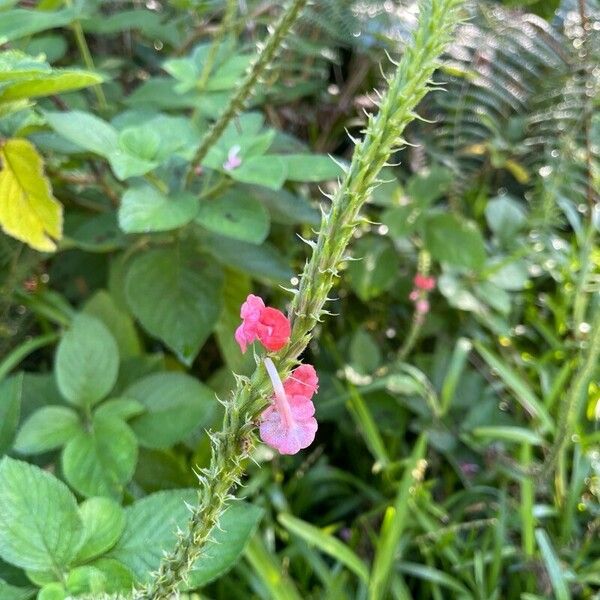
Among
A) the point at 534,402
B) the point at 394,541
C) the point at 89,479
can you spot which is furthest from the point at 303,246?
the point at 89,479

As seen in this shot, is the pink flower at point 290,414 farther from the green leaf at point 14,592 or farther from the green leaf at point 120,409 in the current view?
the green leaf at point 120,409

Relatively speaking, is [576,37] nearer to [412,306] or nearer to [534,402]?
[412,306]

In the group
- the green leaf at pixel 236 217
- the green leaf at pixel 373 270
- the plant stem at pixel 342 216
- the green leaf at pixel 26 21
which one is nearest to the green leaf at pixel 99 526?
the plant stem at pixel 342 216

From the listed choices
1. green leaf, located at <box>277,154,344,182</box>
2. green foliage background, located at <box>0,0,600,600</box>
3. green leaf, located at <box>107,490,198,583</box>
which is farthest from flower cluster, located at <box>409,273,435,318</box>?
green leaf, located at <box>107,490,198,583</box>

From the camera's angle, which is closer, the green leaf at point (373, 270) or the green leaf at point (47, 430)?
the green leaf at point (47, 430)

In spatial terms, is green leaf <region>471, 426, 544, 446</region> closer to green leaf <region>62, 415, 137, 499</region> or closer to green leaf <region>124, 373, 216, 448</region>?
green leaf <region>124, 373, 216, 448</region>
